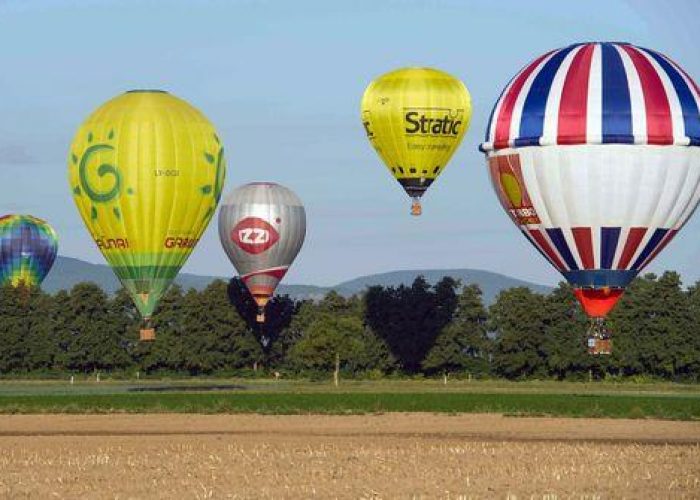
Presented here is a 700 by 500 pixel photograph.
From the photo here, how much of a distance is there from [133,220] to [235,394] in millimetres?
16291

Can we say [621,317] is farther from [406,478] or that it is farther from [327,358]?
[406,478]

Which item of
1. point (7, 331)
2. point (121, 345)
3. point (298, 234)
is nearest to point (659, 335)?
point (298, 234)

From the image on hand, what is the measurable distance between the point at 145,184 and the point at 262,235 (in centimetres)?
4814

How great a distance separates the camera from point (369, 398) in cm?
11075

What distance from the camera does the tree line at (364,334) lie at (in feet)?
464

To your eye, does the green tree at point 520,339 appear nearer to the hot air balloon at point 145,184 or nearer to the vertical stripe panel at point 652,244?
the hot air balloon at point 145,184

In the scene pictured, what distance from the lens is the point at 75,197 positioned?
109m

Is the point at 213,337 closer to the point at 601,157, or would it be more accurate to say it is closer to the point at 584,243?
the point at 584,243

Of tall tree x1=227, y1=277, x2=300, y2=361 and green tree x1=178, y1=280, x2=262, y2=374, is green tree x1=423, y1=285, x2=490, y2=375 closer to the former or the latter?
green tree x1=178, y1=280, x2=262, y2=374

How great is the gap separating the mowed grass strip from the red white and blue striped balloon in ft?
27.5

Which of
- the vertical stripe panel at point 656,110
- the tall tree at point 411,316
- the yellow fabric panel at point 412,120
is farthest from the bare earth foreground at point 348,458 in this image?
the tall tree at point 411,316

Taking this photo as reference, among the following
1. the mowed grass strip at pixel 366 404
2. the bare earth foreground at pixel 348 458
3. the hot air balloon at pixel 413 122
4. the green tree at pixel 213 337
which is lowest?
the bare earth foreground at pixel 348 458

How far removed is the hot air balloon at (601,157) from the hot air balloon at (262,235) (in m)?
63.1

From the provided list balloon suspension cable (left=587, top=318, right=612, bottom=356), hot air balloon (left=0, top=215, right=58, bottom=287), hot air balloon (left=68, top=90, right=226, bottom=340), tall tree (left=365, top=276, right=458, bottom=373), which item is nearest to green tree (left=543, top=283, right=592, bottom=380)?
tall tree (left=365, top=276, right=458, bottom=373)
